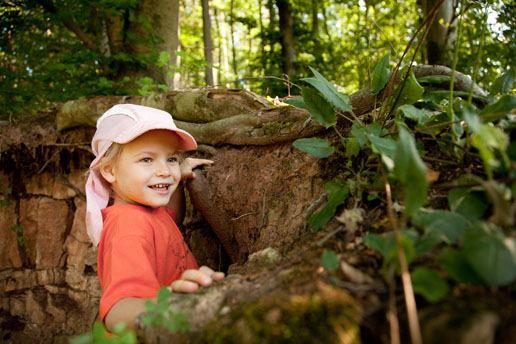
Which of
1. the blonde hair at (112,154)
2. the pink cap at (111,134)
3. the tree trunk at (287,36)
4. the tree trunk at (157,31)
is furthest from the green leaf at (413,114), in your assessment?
the tree trunk at (287,36)

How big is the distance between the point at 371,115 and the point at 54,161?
2.76 meters

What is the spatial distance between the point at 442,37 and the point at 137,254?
14.1 ft

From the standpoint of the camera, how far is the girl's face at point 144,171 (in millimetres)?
1702

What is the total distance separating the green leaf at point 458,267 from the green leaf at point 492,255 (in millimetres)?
20

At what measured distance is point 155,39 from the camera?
13.2 feet

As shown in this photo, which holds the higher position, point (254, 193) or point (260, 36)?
point (260, 36)

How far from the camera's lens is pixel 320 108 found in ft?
5.23

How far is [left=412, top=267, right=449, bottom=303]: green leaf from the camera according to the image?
2.60 feet

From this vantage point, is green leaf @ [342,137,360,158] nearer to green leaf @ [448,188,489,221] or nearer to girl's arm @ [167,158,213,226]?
green leaf @ [448,188,489,221]

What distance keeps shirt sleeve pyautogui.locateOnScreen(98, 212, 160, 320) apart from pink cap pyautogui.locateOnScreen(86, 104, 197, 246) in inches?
6.5

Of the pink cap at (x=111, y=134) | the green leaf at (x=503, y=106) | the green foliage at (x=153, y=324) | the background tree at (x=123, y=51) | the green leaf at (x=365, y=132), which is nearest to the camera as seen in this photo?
the green foliage at (x=153, y=324)

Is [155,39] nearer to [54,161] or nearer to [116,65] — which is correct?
[116,65]

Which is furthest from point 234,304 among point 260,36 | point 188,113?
point 260,36

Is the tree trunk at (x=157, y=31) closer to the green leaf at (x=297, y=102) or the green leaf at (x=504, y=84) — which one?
the green leaf at (x=297, y=102)
